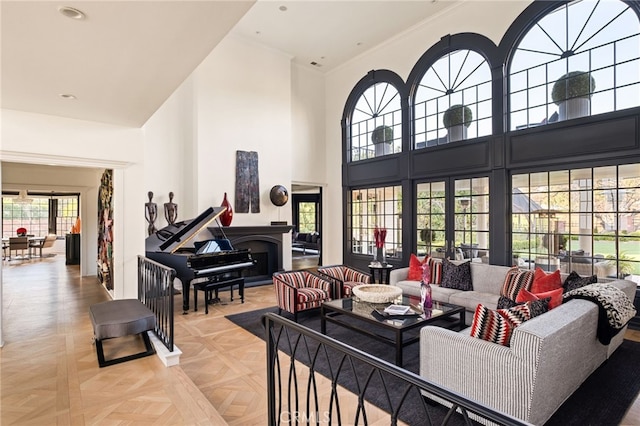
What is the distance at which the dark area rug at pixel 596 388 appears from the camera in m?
2.50

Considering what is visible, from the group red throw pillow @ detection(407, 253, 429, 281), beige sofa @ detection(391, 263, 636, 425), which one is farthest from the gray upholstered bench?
red throw pillow @ detection(407, 253, 429, 281)

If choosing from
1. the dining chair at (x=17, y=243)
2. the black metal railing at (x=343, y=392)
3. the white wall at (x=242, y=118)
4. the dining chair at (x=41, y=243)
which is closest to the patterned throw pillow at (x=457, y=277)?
the black metal railing at (x=343, y=392)

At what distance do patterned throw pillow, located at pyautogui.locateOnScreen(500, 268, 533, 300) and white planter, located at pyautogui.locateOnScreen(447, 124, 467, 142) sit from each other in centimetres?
288

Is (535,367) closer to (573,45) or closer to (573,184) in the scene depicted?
(573,184)

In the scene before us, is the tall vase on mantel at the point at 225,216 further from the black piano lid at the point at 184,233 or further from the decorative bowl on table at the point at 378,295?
the decorative bowl on table at the point at 378,295

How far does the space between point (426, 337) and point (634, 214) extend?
152 inches

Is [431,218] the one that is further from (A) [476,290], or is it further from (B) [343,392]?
(B) [343,392]

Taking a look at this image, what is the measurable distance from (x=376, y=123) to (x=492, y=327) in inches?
251

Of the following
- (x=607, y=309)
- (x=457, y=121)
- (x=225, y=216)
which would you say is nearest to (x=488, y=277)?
(x=607, y=309)

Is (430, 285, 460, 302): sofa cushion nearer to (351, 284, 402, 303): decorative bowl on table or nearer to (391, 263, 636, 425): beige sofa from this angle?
(351, 284, 402, 303): decorative bowl on table

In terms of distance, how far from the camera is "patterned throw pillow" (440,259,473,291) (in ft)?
16.1

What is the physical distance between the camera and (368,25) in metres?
Result: 7.10

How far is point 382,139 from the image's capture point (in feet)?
25.9

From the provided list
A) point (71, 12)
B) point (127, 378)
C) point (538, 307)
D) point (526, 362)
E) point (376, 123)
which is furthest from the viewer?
point (376, 123)
